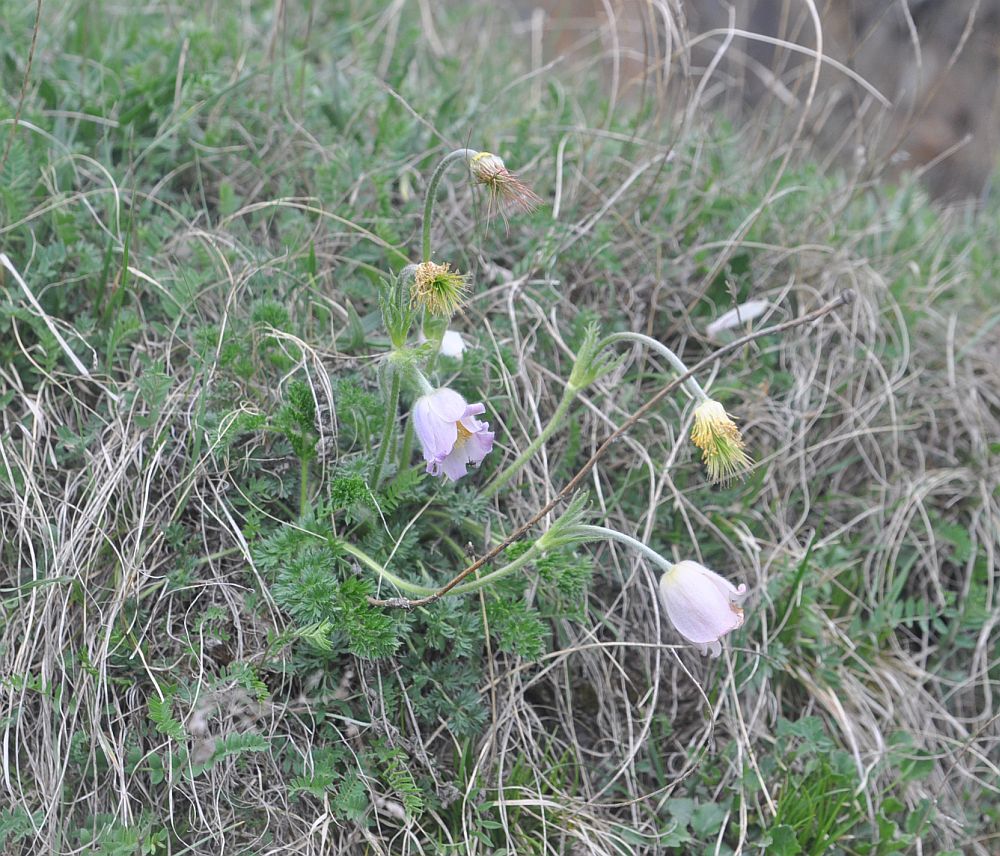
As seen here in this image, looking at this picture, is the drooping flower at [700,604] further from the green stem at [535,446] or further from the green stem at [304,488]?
the green stem at [304,488]

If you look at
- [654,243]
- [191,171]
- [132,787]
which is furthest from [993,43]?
[132,787]

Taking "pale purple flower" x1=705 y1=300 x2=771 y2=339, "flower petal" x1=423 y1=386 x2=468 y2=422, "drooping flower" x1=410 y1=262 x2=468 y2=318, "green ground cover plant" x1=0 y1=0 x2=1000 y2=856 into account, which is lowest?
"green ground cover plant" x1=0 y1=0 x2=1000 y2=856

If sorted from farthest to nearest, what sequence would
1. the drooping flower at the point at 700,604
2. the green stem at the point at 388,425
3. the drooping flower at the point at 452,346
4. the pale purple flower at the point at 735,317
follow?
1. the pale purple flower at the point at 735,317
2. the drooping flower at the point at 452,346
3. the green stem at the point at 388,425
4. the drooping flower at the point at 700,604

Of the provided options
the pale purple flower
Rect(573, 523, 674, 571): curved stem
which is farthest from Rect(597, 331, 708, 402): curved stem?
the pale purple flower

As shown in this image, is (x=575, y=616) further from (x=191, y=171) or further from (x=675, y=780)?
(x=191, y=171)

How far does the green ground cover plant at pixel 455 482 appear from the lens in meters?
1.64

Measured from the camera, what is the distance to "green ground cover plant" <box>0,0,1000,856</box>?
164 centimetres

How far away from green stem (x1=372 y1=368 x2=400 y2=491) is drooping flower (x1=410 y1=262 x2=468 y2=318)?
0.47 feet

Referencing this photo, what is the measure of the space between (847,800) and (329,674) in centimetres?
100

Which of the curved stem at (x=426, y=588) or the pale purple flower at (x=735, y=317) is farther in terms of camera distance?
the pale purple flower at (x=735, y=317)

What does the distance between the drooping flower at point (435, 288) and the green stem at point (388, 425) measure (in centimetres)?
14

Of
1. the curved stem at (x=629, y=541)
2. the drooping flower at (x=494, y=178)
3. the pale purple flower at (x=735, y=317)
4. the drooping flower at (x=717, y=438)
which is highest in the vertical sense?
the drooping flower at (x=494, y=178)

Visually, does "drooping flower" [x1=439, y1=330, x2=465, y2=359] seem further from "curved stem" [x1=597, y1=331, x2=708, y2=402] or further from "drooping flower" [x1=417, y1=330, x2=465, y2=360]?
"curved stem" [x1=597, y1=331, x2=708, y2=402]

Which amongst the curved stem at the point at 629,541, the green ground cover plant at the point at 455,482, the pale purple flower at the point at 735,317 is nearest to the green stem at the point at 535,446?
the green ground cover plant at the point at 455,482
